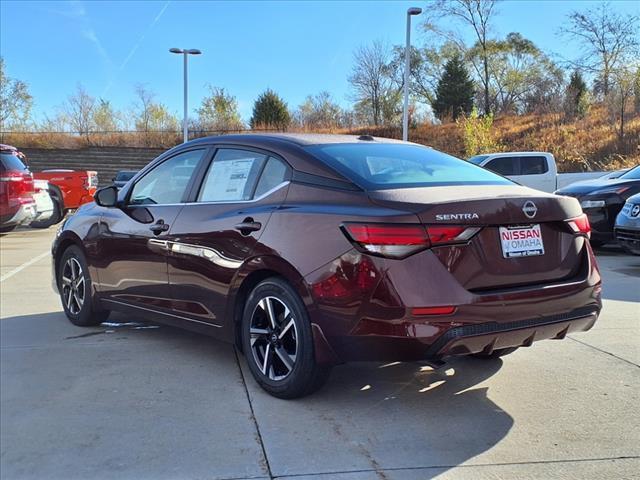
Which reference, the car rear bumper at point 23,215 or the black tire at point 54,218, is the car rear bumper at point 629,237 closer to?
the car rear bumper at point 23,215

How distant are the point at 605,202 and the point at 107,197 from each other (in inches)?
294

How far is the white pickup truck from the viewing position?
1525 centimetres

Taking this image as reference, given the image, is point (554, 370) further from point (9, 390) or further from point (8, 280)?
point (8, 280)

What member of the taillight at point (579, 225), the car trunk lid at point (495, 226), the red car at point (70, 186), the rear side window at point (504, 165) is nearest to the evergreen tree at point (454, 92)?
the rear side window at point (504, 165)

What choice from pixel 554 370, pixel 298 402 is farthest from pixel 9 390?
pixel 554 370

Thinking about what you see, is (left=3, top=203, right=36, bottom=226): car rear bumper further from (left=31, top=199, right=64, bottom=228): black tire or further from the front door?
the front door

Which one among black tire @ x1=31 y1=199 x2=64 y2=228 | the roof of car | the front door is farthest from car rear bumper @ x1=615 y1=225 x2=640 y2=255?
black tire @ x1=31 y1=199 x2=64 y2=228

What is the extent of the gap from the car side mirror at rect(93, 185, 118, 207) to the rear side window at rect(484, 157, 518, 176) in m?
11.7

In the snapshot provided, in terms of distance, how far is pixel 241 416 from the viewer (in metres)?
3.47

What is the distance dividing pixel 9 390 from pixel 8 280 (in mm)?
4623

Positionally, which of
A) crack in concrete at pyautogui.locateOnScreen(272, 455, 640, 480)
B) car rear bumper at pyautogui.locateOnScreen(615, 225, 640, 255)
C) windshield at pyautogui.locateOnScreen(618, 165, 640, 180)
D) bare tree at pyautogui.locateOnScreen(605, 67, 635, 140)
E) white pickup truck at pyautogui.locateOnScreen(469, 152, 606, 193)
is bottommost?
crack in concrete at pyautogui.locateOnScreen(272, 455, 640, 480)

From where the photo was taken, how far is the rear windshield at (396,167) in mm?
3543

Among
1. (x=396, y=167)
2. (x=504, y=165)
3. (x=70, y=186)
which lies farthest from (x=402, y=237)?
(x=70, y=186)

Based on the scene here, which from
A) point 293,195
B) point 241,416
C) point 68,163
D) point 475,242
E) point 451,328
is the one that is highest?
point 68,163
